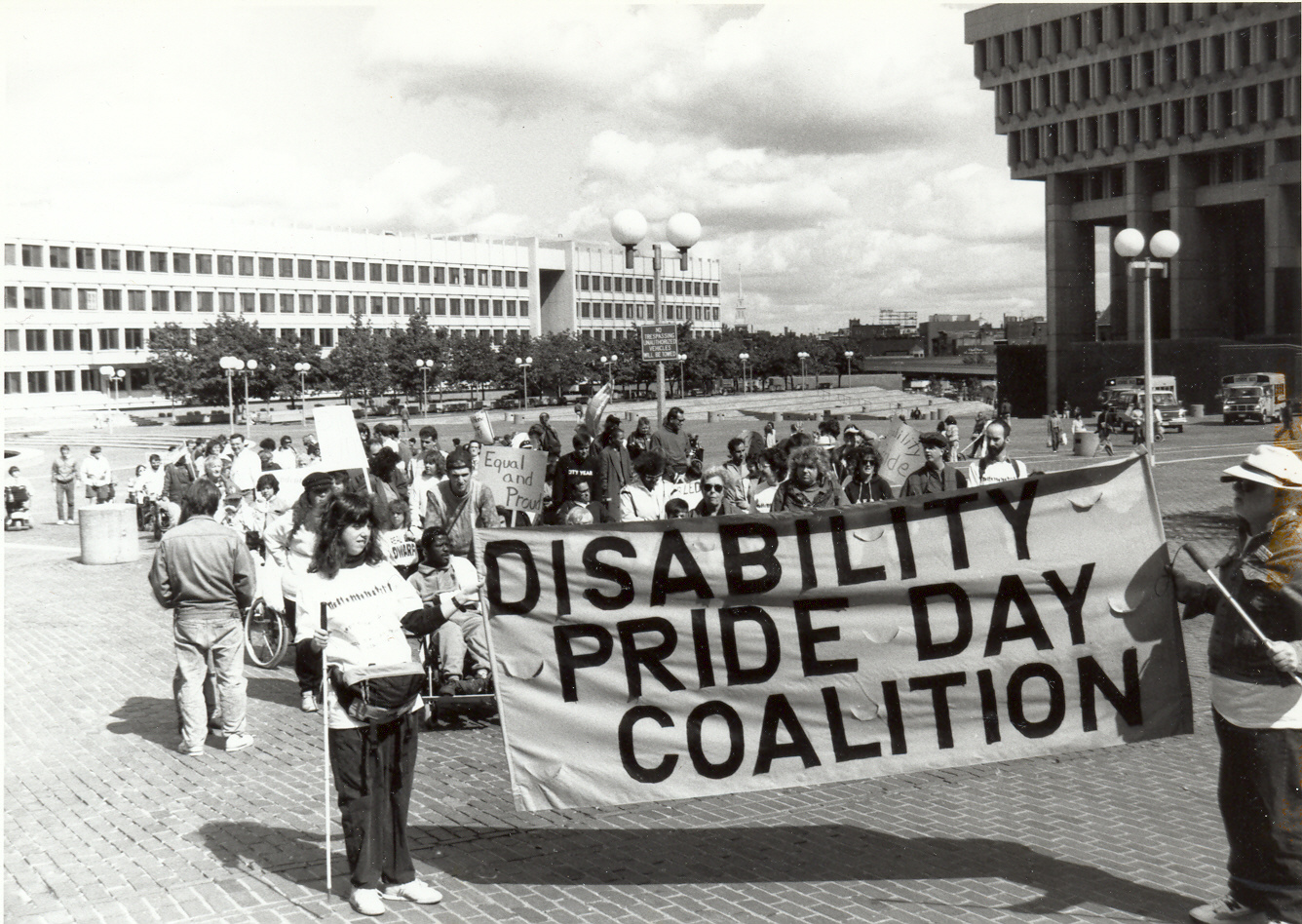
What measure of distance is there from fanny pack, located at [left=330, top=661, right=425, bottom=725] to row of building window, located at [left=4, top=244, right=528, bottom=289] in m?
85.1

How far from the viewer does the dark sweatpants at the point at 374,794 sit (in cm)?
588

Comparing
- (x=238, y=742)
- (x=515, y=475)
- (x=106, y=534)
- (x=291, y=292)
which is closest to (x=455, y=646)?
(x=238, y=742)

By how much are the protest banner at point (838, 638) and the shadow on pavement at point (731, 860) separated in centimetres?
53

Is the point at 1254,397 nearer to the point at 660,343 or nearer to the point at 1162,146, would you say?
the point at 1162,146

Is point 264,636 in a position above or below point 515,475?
below

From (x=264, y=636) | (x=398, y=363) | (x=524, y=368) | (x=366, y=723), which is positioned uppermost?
(x=398, y=363)

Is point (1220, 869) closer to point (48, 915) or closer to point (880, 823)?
point (880, 823)

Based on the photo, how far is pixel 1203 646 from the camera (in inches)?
453

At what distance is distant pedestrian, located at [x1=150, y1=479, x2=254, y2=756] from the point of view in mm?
8695

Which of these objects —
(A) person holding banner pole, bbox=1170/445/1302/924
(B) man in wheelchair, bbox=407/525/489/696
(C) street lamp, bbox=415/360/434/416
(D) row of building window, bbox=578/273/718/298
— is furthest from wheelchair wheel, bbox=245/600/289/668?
(D) row of building window, bbox=578/273/718/298

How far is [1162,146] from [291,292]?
66.3 meters

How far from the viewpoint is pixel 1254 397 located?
54688mm

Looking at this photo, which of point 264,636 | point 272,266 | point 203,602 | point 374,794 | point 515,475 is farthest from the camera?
point 272,266

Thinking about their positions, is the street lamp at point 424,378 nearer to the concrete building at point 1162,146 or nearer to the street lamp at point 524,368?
the street lamp at point 524,368
